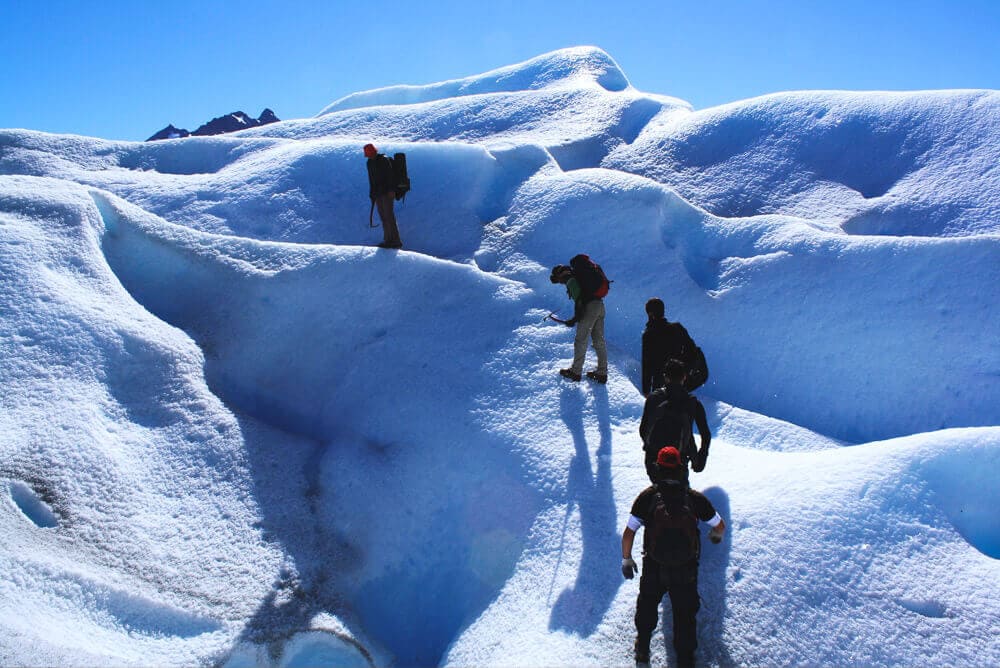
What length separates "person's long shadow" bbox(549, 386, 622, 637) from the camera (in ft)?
19.8

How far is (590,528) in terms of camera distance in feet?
22.6

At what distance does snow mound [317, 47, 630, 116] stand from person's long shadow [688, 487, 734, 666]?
1835 cm

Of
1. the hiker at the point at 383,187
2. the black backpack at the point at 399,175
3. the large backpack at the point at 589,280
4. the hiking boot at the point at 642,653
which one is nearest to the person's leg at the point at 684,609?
the hiking boot at the point at 642,653

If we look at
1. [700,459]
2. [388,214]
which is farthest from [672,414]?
[388,214]

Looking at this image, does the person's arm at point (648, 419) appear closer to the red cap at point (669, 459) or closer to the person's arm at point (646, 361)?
the red cap at point (669, 459)

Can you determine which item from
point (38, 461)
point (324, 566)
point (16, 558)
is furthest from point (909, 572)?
point (38, 461)

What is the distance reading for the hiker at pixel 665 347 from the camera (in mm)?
7430

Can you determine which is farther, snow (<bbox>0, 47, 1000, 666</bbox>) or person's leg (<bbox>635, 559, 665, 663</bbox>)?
snow (<bbox>0, 47, 1000, 666</bbox>)

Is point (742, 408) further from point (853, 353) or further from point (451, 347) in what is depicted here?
point (451, 347)

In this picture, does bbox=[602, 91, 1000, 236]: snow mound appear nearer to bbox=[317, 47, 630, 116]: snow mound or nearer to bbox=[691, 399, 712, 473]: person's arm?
bbox=[317, 47, 630, 116]: snow mound

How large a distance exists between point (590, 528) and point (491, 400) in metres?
2.58

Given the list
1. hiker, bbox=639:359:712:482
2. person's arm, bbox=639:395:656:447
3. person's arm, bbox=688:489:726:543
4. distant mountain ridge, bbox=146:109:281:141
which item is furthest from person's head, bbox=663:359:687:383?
distant mountain ridge, bbox=146:109:281:141

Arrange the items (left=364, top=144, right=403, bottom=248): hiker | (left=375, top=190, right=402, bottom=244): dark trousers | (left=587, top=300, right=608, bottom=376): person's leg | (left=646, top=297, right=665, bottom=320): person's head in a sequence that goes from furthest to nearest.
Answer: (left=375, top=190, right=402, bottom=244): dark trousers, (left=364, top=144, right=403, bottom=248): hiker, (left=587, top=300, right=608, bottom=376): person's leg, (left=646, top=297, right=665, bottom=320): person's head

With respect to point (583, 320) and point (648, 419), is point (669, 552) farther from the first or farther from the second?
point (583, 320)
